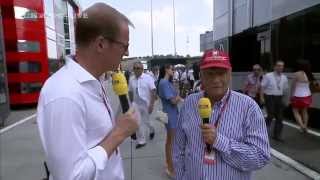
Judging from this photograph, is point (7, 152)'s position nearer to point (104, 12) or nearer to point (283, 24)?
point (104, 12)

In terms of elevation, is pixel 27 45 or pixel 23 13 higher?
pixel 23 13

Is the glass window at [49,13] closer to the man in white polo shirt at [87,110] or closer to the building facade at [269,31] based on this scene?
the building facade at [269,31]

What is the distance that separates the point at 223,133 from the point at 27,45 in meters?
17.0

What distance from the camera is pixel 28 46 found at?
18.2 metres

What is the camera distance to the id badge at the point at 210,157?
2.49m

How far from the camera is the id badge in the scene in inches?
98.0

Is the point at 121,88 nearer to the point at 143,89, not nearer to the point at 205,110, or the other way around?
the point at 205,110

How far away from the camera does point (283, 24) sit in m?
14.0

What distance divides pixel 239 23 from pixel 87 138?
2072cm

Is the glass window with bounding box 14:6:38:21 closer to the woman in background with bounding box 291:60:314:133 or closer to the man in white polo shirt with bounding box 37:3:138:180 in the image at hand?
the woman in background with bounding box 291:60:314:133

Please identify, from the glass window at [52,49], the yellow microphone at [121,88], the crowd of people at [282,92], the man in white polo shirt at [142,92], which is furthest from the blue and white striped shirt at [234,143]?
the glass window at [52,49]

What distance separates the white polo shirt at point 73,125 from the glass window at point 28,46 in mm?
17110

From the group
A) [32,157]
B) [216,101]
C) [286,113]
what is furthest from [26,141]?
[216,101]

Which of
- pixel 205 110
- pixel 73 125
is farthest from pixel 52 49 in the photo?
pixel 73 125
